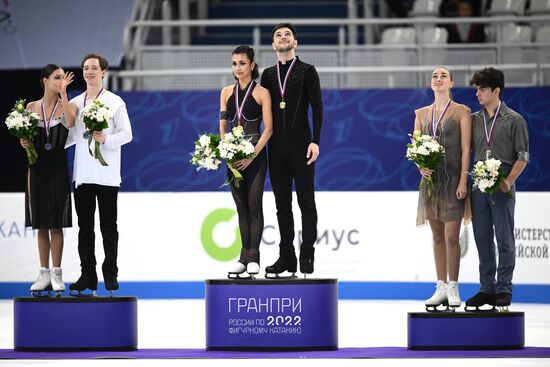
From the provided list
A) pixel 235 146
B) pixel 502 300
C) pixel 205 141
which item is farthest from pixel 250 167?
pixel 502 300

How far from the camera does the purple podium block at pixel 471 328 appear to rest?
26.4 ft

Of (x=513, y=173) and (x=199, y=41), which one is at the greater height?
(x=199, y=41)

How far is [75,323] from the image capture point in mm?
8109

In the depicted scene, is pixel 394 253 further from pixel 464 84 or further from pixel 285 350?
pixel 285 350

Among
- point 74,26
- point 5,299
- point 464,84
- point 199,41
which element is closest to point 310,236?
point 5,299

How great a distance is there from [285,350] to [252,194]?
1.09m

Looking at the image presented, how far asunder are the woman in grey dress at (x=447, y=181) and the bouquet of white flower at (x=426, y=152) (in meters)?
0.06

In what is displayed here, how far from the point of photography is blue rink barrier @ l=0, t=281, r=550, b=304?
1265cm

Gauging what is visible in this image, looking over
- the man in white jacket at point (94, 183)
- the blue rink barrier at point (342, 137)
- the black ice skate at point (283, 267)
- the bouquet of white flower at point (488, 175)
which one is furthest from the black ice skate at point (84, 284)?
the blue rink barrier at point (342, 137)

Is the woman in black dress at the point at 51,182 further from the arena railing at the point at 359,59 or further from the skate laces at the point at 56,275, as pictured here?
the arena railing at the point at 359,59

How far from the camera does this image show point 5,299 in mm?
13320

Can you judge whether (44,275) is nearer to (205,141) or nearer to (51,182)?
(51,182)

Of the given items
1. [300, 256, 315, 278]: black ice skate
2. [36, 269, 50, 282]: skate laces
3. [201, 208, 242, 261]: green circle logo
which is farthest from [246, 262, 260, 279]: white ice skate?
[201, 208, 242, 261]: green circle logo
